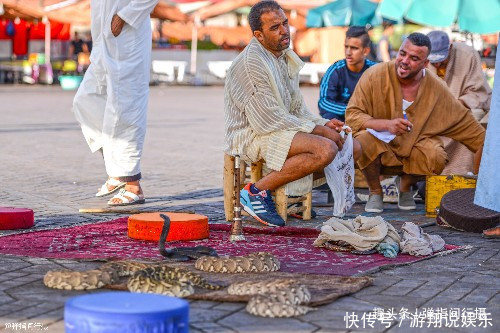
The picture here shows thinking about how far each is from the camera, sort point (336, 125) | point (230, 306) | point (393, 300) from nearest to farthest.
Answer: point (230, 306) < point (393, 300) < point (336, 125)

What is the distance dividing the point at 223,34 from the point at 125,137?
2504cm

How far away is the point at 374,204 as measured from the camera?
317 inches

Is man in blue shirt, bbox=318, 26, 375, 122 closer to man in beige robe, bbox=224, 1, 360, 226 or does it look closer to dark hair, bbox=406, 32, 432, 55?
dark hair, bbox=406, 32, 432, 55

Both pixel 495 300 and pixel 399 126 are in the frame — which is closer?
pixel 495 300

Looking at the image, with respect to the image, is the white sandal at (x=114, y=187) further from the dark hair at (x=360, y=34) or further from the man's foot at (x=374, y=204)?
the dark hair at (x=360, y=34)

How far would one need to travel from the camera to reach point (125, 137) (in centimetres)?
798

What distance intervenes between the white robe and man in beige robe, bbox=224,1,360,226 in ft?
3.31

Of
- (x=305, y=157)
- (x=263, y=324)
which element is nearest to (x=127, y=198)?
(x=305, y=157)

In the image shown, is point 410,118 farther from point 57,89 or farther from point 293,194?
point 57,89

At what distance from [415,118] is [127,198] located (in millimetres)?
2290

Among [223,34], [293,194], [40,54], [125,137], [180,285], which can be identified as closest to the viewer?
[180,285]

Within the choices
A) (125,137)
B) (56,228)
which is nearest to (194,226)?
(56,228)

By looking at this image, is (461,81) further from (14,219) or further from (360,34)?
(14,219)

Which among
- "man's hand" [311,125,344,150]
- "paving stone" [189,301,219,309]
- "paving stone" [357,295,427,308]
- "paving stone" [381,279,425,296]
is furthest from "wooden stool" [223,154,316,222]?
"paving stone" [189,301,219,309]
